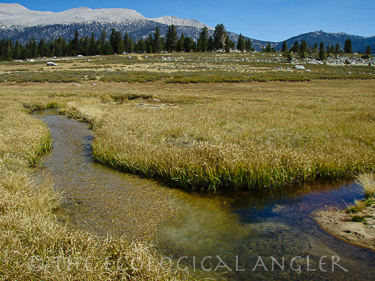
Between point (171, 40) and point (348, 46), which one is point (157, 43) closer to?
point (171, 40)

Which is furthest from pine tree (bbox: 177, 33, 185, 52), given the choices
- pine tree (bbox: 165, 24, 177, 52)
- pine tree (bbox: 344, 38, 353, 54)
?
pine tree (bbox: 344, 38, 353, 54)

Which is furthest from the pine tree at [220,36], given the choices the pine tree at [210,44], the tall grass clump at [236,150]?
the tall grass clump at [236,150]

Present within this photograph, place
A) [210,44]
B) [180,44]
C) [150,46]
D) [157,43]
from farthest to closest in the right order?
[210,44], [157,43], [180,44], [150,46]

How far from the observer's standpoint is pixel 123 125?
557 inches

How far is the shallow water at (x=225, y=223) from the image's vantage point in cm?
460

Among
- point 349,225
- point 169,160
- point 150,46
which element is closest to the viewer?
point 349,225

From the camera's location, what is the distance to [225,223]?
608 cm

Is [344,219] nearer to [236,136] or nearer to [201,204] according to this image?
[201,204]

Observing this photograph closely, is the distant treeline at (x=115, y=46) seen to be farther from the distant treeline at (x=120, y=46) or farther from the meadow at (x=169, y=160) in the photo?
the meadow at (x=169, y=160)

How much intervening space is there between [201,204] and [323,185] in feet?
13.4

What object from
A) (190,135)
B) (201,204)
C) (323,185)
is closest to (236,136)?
(190,135)

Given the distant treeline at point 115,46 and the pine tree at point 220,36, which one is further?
the pine tree at point 220,36

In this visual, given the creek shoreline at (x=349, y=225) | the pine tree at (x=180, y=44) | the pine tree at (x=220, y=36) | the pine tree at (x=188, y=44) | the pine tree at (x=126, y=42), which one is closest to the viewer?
the creek shoreline at (x=349, y=225)

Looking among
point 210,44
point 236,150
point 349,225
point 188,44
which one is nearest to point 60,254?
point 349,225
